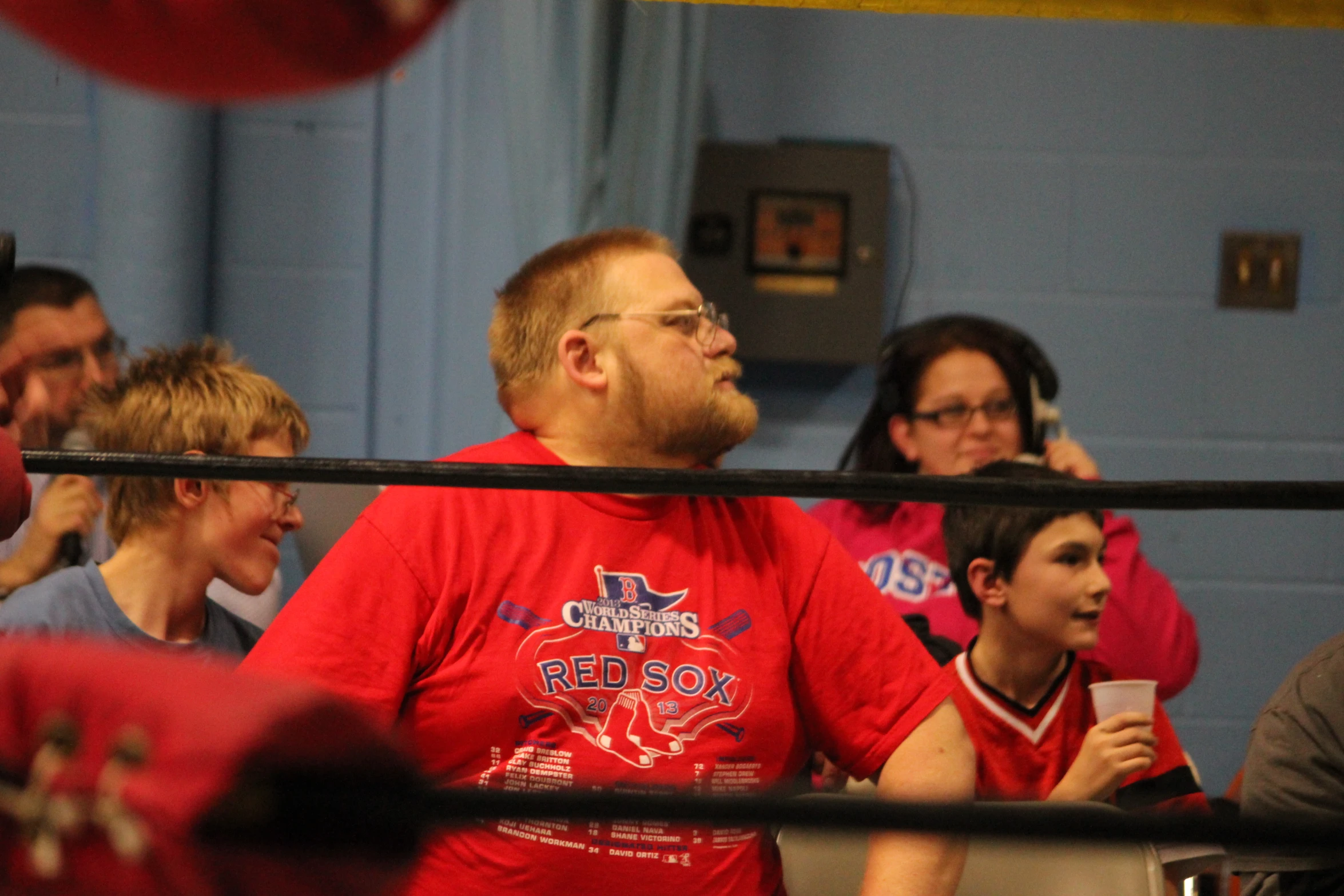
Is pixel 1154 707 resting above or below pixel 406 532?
below

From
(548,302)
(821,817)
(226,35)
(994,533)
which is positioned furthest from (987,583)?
(226,35)

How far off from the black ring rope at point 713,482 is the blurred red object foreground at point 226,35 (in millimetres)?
403

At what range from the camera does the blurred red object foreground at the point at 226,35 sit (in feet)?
1.25

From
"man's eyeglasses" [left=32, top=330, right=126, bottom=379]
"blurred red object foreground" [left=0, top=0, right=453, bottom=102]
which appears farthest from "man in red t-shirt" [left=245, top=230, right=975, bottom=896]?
"man's eyeglasses" [left=32, top=330, right=126, bottom=379]

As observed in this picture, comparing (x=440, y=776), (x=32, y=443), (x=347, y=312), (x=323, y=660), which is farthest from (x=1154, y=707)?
(x=347, y=312)

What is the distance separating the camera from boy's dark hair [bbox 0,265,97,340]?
5.54 ft

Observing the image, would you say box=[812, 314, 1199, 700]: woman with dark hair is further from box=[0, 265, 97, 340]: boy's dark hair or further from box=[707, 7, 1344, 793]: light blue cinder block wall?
box=[0, 265, 97, 340]: boy's dark hair

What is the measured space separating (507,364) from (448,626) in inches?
12.6

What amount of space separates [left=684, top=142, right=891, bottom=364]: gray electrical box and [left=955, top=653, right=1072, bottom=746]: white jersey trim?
92 cm

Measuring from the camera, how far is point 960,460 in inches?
72.2

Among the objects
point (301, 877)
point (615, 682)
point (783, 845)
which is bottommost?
point (783, 845)

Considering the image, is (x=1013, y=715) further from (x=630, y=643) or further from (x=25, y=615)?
(x=25, y=615)

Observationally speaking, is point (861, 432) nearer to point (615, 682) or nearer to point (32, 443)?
point (615, 682)

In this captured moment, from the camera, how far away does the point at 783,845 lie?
3.85ft
